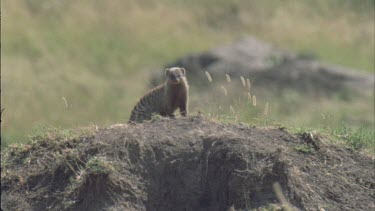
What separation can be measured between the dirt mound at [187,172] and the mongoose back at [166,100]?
2178mm

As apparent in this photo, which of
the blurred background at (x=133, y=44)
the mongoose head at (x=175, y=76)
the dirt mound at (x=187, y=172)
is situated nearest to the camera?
the dirt mound at (x=187, y=172)

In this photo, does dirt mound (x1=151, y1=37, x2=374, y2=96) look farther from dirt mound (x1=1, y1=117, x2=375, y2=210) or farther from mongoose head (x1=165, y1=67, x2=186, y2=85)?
dirt mound (x1=1, y1=117, x2=375, y2=210)

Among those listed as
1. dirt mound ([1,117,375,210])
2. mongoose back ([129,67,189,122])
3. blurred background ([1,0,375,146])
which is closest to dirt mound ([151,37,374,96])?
blurred background ([1,0,375,146])

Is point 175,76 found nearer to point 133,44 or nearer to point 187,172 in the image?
point 187,172

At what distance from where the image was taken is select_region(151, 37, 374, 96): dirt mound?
23.0m

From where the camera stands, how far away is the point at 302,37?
97.3 feet

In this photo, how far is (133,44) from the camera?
28.0 metres

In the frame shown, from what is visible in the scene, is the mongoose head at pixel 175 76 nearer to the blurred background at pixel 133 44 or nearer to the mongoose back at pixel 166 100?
the mongoose back at pixel 166 100

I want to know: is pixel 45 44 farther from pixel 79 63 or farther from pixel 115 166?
pixel 115 166

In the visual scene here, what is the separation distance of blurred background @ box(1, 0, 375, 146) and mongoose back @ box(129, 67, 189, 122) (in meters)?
7.23

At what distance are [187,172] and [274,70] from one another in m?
14.8

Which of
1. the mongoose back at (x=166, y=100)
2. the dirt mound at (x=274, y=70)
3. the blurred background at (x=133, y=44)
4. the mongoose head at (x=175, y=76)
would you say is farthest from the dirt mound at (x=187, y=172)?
the dirt mound at (x=274, y=70)

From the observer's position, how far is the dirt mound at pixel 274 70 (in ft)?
75.6

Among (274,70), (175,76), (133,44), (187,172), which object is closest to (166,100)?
(175,76)
